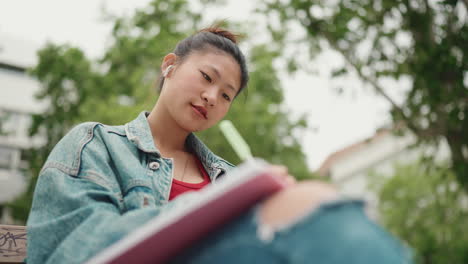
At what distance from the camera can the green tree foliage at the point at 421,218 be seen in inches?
561

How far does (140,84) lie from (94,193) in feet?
35.1

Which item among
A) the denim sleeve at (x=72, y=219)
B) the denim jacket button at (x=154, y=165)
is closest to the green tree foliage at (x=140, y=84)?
the denim jacket button at (x=154, y=165)

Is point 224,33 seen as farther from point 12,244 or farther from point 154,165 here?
point 12,244

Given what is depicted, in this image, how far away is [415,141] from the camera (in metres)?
6.73

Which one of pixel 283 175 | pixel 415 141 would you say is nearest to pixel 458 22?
pixel 415 141

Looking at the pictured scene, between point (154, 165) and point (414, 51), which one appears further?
point (414, 51)

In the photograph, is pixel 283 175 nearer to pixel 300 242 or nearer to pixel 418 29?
pixel 300 242

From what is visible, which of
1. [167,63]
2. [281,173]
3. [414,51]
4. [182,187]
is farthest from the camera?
[414,51]

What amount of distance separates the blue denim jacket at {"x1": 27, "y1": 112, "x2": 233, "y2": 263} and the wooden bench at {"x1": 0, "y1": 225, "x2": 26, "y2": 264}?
1.85ft

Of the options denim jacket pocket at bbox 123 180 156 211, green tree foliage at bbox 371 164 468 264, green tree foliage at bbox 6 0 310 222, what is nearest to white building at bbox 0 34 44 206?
green tree foliage at bbox 6 0 310 222

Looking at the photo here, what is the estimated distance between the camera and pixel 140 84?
454 inches

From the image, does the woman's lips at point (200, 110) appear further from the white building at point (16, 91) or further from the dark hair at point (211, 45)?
the white building at point (16, 91)

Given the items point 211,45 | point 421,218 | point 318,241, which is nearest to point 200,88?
point 211,45

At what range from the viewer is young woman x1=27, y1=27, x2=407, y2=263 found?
0.71m
